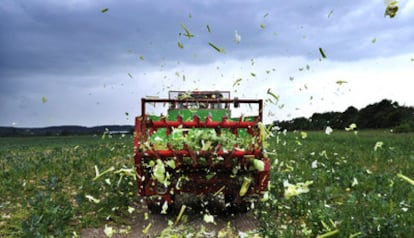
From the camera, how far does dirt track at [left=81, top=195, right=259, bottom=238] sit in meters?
8.00

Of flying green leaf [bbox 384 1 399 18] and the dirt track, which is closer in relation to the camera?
flying green leaf [bbox 384 1 399 18]

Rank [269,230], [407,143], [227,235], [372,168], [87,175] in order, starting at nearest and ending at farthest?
[269,230] < [227,235] < [87,175] < [372,168] < [407,143]

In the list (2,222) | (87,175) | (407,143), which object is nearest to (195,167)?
(2,222)

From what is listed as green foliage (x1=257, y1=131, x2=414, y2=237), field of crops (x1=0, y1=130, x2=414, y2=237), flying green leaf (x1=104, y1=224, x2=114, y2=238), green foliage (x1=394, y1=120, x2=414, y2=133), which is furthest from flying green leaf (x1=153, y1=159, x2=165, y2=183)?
green foliage (x1=394, y1=120, x2=414, y2=133)

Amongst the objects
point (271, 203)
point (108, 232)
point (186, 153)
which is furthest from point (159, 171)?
point (271, 203)

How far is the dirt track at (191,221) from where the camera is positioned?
8.00 meters

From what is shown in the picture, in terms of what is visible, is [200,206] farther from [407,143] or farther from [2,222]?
[407,143]

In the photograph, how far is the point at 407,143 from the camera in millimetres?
21531

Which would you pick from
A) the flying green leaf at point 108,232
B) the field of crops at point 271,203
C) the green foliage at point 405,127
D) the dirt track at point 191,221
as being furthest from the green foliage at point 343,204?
the green foliage at point 405,127

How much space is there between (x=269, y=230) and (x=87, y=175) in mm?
6679

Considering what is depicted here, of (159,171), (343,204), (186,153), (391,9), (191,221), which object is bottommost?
(191,221)

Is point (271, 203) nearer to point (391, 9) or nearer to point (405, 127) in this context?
point (391, 9)

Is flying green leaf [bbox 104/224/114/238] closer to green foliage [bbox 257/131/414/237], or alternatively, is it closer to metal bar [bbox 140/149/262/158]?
metal bar [bbox 140/149/262/158]

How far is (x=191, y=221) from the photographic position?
336 inches
